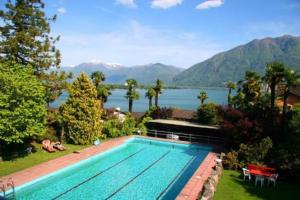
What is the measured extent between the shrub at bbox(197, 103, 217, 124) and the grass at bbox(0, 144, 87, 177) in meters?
16.5

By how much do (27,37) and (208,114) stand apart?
21191 mm

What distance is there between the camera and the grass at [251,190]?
14523mm

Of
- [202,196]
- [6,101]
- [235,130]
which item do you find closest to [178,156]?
[235,130]

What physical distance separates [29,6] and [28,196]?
17478 mm

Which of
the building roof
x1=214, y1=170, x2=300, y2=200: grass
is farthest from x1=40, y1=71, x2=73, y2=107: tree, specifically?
the building roof

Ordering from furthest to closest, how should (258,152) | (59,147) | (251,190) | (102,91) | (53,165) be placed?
(102,91) → (59,147) → (258,152) → (53,165) → (251,190)

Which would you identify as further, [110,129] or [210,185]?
[110,129]

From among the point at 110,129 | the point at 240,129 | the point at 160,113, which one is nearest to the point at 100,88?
the point at 160,113

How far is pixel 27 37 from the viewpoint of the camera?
24.5 meters

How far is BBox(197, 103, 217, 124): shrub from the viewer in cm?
3409

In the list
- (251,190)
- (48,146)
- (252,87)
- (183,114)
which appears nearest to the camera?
(251,190)

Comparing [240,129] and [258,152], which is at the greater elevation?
[240,129]

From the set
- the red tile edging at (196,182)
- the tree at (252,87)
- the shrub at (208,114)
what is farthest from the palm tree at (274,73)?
the red tile edging at (196,182)

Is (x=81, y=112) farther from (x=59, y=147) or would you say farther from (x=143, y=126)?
(x=143, y=126)
